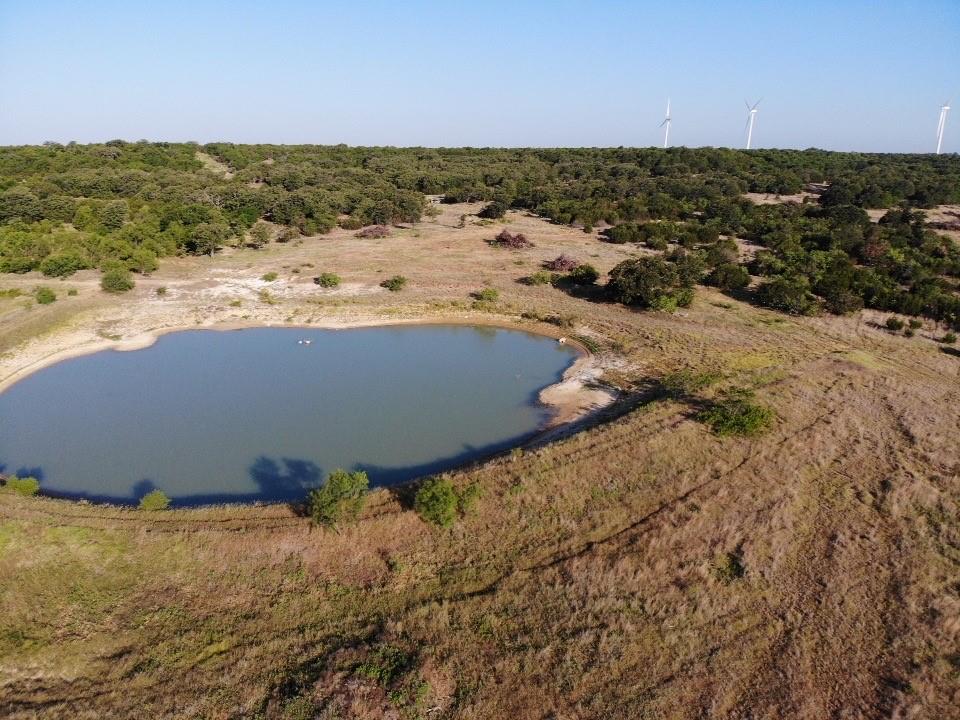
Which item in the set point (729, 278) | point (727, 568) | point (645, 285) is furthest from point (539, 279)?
point (727, 568)

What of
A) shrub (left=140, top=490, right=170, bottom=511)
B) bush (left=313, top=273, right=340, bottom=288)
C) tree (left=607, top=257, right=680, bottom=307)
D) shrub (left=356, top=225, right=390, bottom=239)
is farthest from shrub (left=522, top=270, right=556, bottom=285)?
shrub (left=140, top=490, right=170, bottom=511)

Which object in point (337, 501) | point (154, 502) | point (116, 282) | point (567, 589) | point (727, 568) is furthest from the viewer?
point (116, 282)

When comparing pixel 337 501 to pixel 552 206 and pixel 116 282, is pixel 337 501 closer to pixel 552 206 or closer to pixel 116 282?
pixel 116 282

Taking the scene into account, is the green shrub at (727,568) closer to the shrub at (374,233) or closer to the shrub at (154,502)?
the shrub at (154,502)

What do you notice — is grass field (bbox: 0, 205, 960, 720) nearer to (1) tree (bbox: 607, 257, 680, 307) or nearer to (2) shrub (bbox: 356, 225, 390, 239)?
(1) tree (bbox: 607, 257, 680, 307)

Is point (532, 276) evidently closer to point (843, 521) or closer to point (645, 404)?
point (645, 404)
